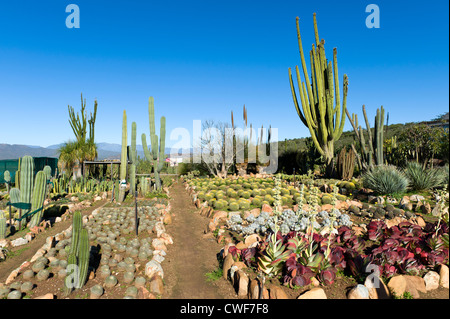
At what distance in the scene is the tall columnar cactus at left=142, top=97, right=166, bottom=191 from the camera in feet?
37.0

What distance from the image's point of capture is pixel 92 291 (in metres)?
3.21

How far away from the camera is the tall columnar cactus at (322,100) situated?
11952mm

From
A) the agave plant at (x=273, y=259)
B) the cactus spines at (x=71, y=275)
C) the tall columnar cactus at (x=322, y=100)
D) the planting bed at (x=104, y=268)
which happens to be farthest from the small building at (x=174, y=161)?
the agave plant at (x=273, y=259)

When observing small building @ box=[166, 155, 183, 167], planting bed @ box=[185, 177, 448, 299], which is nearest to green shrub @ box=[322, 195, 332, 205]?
planting bed @ box=[185, 177, 448, 299]

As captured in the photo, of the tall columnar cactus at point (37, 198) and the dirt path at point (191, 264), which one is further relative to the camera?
the tall columnar cactus at point (37, 198)

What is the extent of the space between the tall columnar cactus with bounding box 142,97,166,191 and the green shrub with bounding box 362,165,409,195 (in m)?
8.10

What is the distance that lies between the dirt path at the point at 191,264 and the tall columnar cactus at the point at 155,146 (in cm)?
461

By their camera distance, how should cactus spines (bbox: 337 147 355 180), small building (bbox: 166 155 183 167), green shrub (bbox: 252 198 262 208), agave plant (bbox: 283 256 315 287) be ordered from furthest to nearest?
small building (bbox: 166 155 183 167) → cactus spines (bbox: 337 147 355 180) → green shrub (bbox: 252 198 262 208) → agave plant (bbox: 283 256 315 287)

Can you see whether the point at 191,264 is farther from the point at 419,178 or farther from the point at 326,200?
the point at 419,178

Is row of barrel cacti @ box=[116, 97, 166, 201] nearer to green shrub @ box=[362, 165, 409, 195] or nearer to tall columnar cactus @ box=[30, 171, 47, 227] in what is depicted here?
tall columnar cactus @ box=[30, 171, 47, 227]

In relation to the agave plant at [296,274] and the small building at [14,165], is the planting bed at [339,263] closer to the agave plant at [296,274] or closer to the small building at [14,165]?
the agave plant at [296,274]

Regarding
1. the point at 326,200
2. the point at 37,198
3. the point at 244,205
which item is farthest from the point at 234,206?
the point at 37,198
